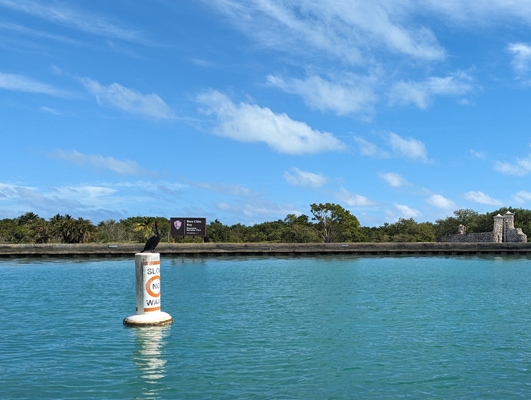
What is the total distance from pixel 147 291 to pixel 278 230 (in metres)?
78.7

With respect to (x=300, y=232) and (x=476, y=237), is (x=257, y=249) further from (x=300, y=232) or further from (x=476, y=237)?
(x=476, y=237)

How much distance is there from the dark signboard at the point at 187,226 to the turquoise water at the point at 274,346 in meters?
42.0

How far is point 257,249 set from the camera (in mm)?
67438

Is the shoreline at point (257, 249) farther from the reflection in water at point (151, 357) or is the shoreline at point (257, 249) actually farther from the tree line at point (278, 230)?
the reflection in water at point (151, 357)

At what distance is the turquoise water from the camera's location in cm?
1006

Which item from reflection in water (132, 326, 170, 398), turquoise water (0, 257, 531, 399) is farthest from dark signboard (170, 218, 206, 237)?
reflection in water (132, 326, 170, 398)

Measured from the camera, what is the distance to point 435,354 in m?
12.7

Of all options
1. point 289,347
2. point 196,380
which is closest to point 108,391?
point 196,380

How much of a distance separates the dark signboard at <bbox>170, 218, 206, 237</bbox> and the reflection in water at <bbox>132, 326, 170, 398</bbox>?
172ft

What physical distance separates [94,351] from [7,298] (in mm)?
13989

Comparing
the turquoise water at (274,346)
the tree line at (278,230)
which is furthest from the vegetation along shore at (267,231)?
the turquoise water at (274,346)

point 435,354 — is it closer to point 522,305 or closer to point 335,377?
point 335,377

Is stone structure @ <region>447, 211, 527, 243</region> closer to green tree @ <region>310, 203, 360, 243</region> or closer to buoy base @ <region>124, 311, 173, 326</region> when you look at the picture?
green tree @ <region>310, 203, 360, 243</region>

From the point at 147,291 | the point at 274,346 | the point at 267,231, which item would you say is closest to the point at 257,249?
the point at 267,231
